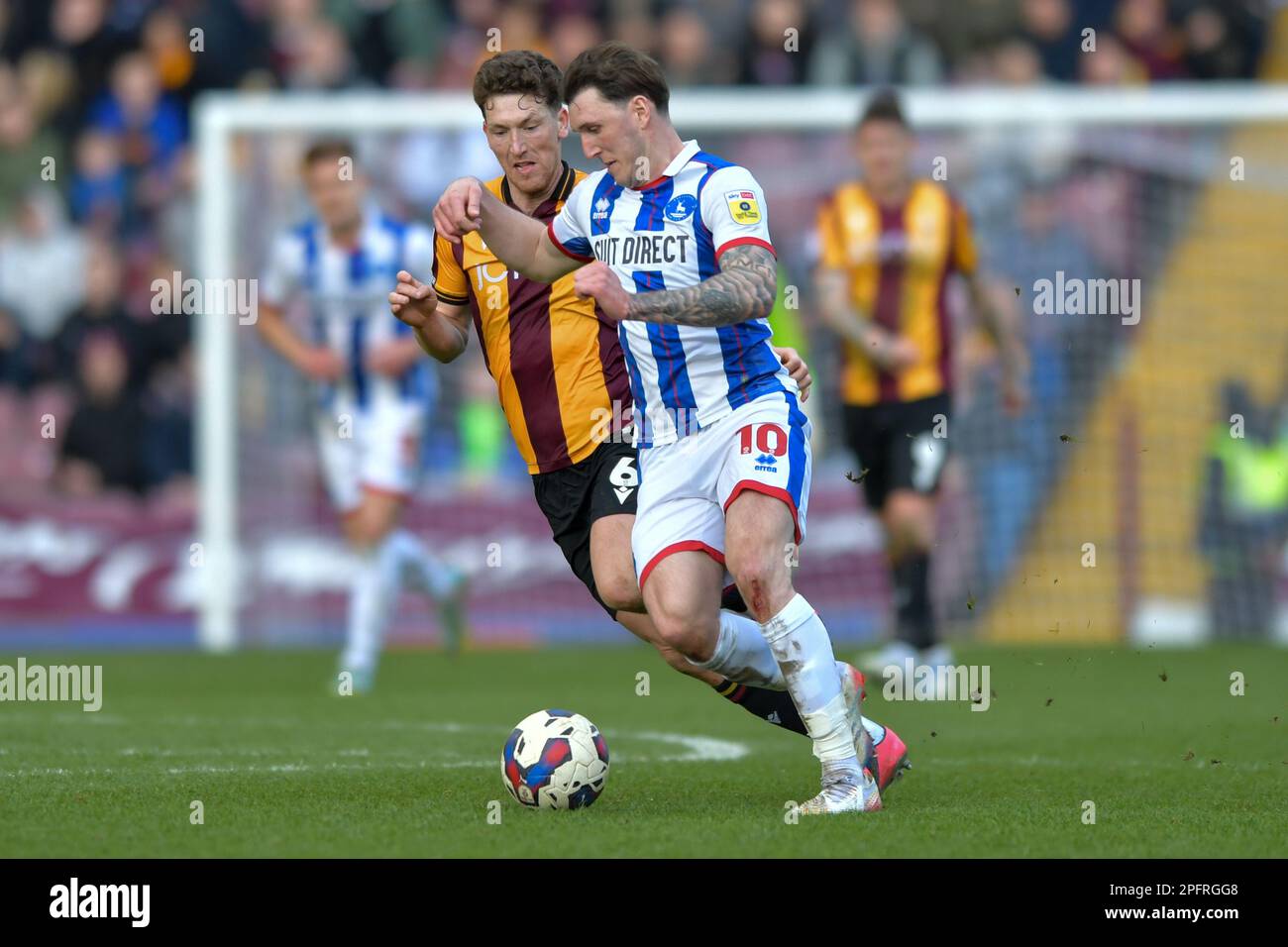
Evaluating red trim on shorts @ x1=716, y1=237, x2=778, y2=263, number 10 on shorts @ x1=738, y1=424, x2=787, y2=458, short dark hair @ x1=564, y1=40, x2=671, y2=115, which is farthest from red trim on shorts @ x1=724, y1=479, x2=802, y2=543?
short dark hair @ x1=564, y1=40, x2=671, y2=115

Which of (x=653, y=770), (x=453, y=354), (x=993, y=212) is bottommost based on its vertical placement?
(x=653, y=770)

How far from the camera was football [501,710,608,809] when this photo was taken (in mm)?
5895

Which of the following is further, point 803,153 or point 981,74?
point 981,74

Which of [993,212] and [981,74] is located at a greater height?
[981,74]

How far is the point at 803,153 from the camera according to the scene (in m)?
14.4

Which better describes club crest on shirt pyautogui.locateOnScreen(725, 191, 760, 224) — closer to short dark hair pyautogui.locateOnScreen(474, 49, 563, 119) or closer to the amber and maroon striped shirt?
short dark hair pyautogui.locateOnScreen(474, 49, 563, 119)

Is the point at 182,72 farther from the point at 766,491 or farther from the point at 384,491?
the point at 766,491

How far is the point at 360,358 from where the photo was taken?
36.2ft

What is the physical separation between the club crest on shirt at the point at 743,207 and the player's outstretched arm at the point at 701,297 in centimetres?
16

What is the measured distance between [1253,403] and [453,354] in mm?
8512

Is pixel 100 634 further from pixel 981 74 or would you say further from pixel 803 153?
pixel 981 74

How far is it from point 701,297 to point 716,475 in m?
0.83

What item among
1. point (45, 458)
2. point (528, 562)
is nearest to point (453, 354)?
point (528, 562)
